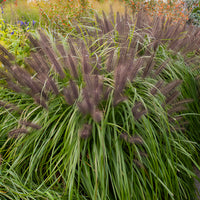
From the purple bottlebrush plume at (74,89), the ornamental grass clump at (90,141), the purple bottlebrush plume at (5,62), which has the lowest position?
the ornamental grass clump at (90,141)

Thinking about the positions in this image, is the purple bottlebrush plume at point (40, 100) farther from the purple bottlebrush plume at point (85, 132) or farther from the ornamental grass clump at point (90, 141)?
the purple bottlebrush plume at point (85, 132)

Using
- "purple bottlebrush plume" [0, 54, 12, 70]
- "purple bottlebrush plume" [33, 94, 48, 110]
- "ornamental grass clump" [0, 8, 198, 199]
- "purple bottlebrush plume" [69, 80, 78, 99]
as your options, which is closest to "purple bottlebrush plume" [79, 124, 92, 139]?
"ornamental grass clump" [0, 8, 198, 199]

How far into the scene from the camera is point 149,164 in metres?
1.51

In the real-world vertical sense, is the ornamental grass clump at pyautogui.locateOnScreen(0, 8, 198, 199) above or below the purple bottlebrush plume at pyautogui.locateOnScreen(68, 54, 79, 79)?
below

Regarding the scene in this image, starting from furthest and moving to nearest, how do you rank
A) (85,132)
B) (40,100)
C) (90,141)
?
(90,141)
(40,100)
(85,132)

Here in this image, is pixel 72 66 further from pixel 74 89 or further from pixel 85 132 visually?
pixel 85 132

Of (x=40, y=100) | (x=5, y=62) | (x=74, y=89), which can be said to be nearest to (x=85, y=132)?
(x=74, y=89)

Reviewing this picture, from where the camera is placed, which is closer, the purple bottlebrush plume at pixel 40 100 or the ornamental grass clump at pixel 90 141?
the ornamental grass clump at pixel 90 141

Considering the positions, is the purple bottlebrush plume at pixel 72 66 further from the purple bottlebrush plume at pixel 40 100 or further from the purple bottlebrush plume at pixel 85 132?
the purple bottlebrush plume at pixel 85 132

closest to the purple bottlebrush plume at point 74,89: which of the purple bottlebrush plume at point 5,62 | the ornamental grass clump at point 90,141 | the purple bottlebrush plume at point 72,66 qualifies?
the ornamental grass clump at point 90,141

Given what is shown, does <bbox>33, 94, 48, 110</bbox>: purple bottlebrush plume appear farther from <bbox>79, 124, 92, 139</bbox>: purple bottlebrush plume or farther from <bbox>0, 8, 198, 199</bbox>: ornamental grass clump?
<bbox>79, 124, 92, 139</bbox>: purple bottlebrush plume

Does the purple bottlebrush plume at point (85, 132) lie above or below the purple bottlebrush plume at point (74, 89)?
below

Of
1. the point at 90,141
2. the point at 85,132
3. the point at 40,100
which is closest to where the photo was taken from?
the point at 85,132

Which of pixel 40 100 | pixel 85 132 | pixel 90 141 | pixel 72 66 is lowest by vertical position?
pixel 90 141
